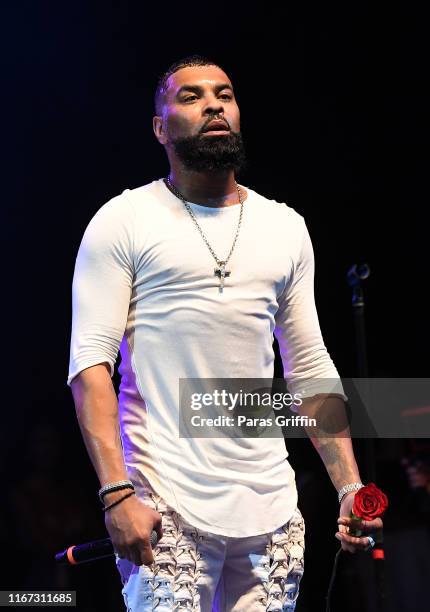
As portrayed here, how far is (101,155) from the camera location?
436 cm

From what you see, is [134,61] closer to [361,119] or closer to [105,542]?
[361,119]

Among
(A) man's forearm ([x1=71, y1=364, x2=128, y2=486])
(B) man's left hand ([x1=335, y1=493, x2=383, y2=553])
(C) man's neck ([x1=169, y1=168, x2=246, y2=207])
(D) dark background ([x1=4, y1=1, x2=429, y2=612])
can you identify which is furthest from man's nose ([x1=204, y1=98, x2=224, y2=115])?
(D) dark background ([x1=4, y1=1, x2=429, y2=612])

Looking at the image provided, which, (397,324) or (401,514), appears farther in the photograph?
(397,324)

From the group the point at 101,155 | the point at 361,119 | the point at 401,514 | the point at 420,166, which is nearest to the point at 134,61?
the point at 101,155

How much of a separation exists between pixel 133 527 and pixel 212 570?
28 centimetres

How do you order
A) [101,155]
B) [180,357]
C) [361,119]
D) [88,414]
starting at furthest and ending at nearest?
[361,119], [101,155], [180,357], [88,414]

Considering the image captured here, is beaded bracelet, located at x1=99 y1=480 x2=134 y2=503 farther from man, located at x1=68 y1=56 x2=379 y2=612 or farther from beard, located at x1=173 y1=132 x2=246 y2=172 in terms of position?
beard, located at x1=173 y1=132 x2=246 y2=172

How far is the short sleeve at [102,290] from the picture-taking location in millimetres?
2096

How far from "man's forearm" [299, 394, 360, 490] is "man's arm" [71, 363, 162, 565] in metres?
0.56

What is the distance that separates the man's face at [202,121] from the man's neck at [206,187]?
28 mm

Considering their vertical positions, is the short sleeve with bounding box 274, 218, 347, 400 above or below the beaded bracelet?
above

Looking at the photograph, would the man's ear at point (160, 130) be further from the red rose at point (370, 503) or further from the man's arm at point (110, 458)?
the red rose at point (370, 503)

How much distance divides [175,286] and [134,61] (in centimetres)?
246

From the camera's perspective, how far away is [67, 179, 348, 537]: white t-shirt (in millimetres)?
2080
